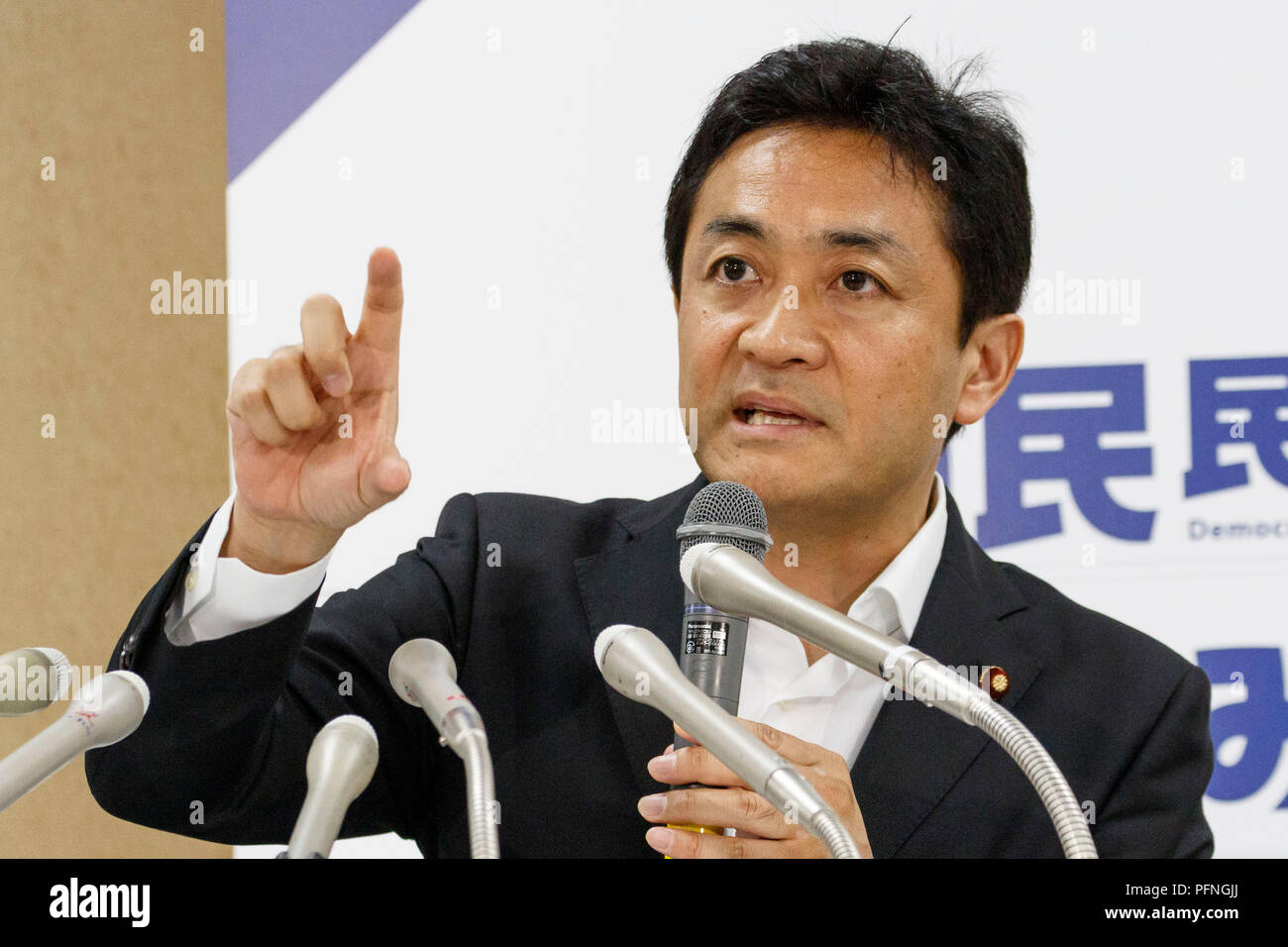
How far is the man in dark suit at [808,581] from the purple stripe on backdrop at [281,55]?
2.51 feet

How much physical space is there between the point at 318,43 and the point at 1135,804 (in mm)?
1734

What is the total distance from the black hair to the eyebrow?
0.35 feet

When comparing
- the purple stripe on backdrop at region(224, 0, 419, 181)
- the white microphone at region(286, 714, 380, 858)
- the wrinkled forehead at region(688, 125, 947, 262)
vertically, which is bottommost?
the white microphone at region(286, 714, 380, 858)

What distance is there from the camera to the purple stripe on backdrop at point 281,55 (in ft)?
6.82

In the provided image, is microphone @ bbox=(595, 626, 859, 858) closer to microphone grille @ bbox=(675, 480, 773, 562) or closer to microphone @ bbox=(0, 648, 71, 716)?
microphone grille @ bbox=(675, 480, 773, 562)

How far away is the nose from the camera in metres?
1.38

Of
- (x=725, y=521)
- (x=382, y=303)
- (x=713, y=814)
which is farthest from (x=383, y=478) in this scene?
(x=713, y=814)

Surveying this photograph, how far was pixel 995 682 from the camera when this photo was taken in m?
1.42

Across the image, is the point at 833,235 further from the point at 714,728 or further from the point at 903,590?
the point at 714,728

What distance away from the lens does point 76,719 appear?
2.39ft

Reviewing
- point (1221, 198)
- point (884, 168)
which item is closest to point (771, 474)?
point (884, 168)

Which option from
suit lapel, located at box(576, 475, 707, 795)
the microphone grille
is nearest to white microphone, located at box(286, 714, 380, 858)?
the microphone grille

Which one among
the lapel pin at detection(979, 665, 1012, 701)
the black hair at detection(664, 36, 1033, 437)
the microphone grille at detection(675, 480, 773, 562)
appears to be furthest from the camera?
the black hair at detection(664, 36, 1033, 437)
